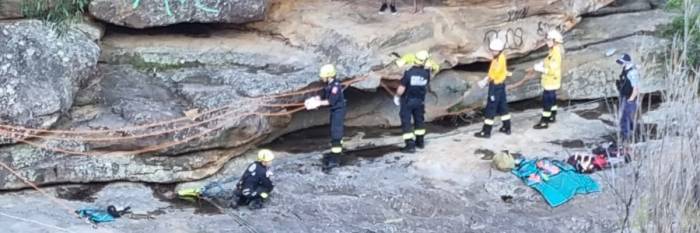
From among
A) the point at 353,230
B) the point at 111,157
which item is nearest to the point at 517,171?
the point at 353,230

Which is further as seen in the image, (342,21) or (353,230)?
(342,21)

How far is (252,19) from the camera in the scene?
16.7 metres

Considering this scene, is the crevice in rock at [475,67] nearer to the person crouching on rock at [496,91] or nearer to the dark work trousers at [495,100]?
the person crouching on rock at [496,91]

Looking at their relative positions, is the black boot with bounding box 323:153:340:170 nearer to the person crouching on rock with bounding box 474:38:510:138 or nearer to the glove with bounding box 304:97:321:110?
the glove with bounding box 304:97:321:110

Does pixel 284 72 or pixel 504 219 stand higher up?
pixel 284 72

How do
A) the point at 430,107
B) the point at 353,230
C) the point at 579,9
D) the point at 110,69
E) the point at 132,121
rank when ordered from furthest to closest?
the point at 579,9 < the point at 430,107 < the point at 110,69 < the point at 132,121 < the point at 353,230

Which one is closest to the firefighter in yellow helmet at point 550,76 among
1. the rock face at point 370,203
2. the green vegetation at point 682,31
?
the rock face at point 370,203

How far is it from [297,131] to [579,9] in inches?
216

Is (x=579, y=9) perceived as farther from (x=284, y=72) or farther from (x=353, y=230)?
(x=353, y=230)

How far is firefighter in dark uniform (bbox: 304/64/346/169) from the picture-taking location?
49.4 ft

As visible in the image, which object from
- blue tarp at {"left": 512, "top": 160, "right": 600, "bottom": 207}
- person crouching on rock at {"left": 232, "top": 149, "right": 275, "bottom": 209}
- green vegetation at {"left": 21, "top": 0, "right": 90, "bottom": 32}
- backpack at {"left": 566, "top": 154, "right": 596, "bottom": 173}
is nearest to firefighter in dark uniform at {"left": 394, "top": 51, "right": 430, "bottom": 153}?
blue tarp at {"left": 512, "top": 160, "right": 600, "bottom": 207}

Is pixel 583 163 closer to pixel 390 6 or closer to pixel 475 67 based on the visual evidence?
pixel 475 67

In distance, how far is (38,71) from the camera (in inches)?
558

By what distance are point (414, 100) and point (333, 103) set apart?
3.86ft
